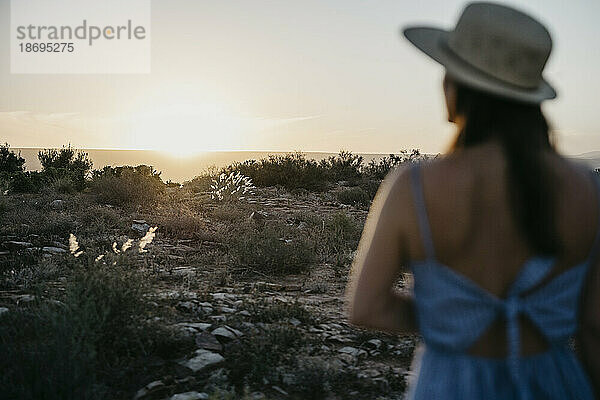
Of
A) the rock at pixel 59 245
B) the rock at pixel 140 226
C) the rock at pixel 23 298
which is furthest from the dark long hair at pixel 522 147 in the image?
the rock at pixel 140 226

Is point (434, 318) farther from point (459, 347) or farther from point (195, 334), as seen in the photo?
point (195, 334)

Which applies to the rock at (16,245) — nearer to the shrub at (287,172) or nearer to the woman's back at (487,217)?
the woman's back at (487,217)

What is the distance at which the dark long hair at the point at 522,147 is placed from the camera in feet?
4.76

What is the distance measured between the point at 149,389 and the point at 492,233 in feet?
9.48

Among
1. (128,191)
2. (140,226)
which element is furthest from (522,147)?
(128,191)

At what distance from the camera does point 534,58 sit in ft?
5.05

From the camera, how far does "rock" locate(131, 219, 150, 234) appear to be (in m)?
8.93

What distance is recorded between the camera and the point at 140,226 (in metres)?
9.16

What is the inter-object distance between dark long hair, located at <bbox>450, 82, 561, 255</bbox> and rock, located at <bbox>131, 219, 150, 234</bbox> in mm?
7848

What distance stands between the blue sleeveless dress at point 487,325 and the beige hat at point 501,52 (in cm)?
28

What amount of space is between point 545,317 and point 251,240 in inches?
227

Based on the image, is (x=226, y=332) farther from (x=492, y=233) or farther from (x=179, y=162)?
(x=179, y=162)

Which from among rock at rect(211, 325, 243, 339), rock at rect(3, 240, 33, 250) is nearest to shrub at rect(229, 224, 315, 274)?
rock at rect(211, 325, 243, 339)

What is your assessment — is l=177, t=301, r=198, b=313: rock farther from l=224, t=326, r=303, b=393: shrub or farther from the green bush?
l=224, t=326, r=303, b=393: shrub
